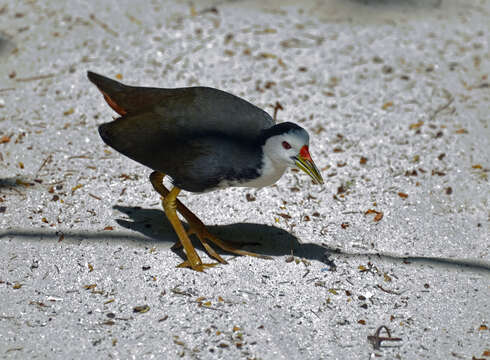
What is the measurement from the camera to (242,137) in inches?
151

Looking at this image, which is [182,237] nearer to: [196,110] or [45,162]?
[196,110]

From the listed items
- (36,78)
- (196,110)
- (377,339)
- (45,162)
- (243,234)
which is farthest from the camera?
(36,78)

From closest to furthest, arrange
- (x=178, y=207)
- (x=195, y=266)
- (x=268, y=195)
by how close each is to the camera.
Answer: (x=195, y=266) → (x=178, y=207) → (x=268, y=195)

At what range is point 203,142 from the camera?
380 cm

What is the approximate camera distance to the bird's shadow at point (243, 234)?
4.30 metres

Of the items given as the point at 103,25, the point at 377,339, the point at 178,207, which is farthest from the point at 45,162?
the point at 377,339

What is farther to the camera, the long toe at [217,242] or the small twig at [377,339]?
the long toe at [217,242]

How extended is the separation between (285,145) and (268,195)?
3.69 ft

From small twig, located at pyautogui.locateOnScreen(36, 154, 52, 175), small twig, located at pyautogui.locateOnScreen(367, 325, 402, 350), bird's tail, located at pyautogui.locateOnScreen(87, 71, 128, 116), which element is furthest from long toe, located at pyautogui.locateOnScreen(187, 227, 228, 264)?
small twig, located at pyautogui.locateOnScreen(36, 154, 52, 175)

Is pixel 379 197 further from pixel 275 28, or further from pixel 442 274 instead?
pixel 275 28

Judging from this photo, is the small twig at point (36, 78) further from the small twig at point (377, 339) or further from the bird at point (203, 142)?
the small twig at point (377, 339)

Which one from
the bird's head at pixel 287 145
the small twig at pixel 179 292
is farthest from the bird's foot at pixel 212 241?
the bird's head at pixel 287 145

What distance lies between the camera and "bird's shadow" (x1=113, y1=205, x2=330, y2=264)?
14.1 ft

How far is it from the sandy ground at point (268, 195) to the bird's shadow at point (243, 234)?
1 centimetres
